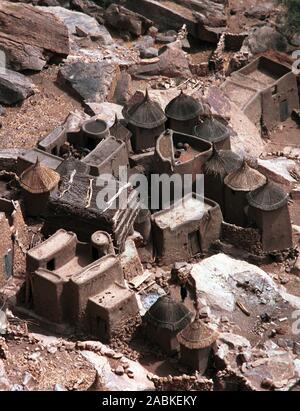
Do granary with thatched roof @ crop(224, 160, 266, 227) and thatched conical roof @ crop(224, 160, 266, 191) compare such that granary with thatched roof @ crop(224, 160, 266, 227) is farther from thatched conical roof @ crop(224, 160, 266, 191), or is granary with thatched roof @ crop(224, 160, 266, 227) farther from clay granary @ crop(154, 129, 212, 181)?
clay granary @ crop(154, 129, 212, 181)

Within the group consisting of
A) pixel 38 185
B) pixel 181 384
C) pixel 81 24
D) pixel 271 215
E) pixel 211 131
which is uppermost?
pixel 211 131

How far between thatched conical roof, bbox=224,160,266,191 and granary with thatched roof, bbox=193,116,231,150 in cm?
315

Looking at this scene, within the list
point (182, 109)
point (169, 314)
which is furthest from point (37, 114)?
point (169, 314)

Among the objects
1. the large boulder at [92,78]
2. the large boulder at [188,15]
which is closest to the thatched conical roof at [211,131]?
the large boulder at [92,78]

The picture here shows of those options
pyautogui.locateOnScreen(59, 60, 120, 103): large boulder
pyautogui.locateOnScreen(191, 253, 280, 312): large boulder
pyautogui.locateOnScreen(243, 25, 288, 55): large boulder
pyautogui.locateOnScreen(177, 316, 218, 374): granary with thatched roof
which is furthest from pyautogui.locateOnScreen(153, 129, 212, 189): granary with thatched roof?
pyautogui.locateOnScreen(243, 25, 288, 55): large boulder

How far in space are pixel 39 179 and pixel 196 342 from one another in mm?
10168

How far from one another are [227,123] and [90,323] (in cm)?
1723

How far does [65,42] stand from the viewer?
5662cm

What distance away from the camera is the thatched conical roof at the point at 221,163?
4666cm

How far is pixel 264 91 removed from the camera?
57.7 meters

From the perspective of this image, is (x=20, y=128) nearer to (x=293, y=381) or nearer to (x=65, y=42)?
(x=65, y=42)

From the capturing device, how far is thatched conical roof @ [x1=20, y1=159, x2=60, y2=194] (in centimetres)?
4419

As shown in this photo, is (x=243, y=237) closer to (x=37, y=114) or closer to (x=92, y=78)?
(x=37, y=114)
